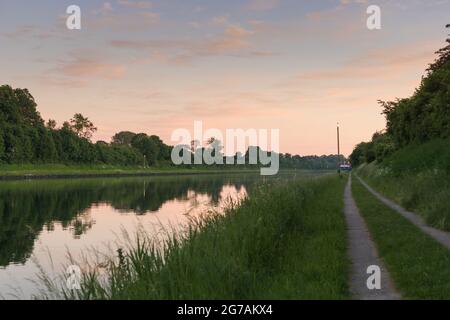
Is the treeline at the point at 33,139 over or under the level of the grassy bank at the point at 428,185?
over

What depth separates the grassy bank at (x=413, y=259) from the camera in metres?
9.53

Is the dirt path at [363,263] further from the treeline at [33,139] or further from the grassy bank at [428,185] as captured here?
the treeline at [33,139]

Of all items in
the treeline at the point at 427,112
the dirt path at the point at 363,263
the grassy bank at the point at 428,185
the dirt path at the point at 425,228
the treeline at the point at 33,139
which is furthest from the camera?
the treeline at the point at 33,139

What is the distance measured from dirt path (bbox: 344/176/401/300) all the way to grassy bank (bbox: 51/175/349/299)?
0.26m

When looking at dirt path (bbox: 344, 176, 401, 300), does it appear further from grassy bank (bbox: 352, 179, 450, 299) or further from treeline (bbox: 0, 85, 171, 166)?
treeline (bbox: 0, 85, 171, 166)

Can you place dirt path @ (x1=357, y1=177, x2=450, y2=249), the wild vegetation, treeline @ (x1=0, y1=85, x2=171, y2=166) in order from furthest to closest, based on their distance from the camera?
1. treeline @ (x1=0, y1=85, x2=171, y2=166)
2. the wild vegetation
3. dirt path @ (x1=357, y1=177, x2=450, y2=249)

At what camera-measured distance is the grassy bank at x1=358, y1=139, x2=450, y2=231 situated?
1786 cm

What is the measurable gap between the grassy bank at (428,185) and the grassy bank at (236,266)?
4080 millimetres

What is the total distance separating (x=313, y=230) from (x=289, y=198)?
10.3 feet

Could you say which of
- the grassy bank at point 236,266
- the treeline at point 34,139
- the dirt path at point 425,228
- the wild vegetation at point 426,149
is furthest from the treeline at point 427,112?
the treeline at point 34,139

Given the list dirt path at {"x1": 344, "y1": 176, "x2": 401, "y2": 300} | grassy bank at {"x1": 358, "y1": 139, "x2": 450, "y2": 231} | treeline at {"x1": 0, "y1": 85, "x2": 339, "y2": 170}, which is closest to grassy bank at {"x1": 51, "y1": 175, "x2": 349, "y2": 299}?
dirt path at {"x1": 344, "y1": 176, "x2": 401, "y2": 300}

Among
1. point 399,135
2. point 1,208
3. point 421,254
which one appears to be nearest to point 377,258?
point 421,254

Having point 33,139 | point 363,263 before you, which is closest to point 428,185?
point 363,263
